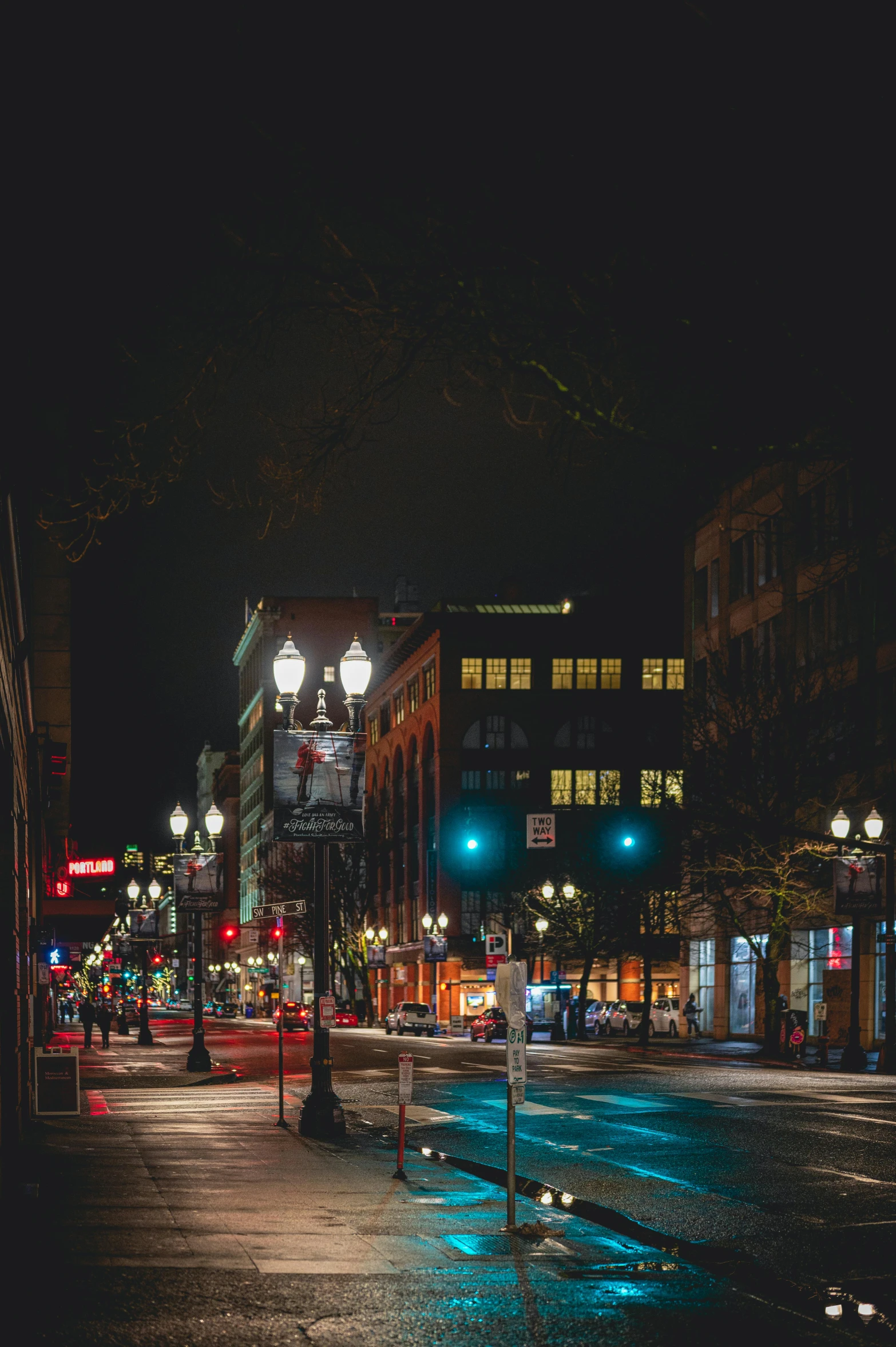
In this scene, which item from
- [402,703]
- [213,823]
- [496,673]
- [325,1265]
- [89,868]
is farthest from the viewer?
[402,703]

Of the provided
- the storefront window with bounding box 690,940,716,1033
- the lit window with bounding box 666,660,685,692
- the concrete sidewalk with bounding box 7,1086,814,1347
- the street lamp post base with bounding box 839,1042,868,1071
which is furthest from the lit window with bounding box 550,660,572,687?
the concrete sidewalk with bounding box 7,1086,814,1347

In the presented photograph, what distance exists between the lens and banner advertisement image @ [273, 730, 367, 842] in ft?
68.5

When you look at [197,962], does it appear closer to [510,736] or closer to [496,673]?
[510,736]

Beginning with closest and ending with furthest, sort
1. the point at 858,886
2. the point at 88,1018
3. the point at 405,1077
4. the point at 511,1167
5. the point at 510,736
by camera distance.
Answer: the point at 511,1167 < the point at 405,1077 < the point at 858,886 < the point at 88,1018 < the point at 510,736

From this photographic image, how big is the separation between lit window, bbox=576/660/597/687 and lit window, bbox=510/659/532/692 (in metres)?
3.28

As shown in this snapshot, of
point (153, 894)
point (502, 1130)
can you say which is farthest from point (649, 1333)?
point (153, 894)

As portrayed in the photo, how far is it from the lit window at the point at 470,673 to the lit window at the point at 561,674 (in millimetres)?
4605

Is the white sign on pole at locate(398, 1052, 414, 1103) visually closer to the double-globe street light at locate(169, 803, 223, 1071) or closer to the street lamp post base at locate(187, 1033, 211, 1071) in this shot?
the double-globe street light at locate(169, 803, 223, 1071)

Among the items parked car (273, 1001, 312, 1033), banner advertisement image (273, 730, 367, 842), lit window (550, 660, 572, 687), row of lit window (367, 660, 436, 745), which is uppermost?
lit window (550, 660, 572, 687)

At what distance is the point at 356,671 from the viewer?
19953 mm

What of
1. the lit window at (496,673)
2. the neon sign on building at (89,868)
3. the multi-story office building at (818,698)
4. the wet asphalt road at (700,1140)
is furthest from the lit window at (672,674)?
the wet asphalt road at (700,1140)

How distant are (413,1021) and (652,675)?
34.8m

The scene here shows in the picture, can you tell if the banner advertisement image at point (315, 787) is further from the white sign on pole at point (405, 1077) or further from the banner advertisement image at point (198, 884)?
the banner advertisement image at point (198, 884)

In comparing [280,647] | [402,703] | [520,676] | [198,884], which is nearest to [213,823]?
[198,884]
